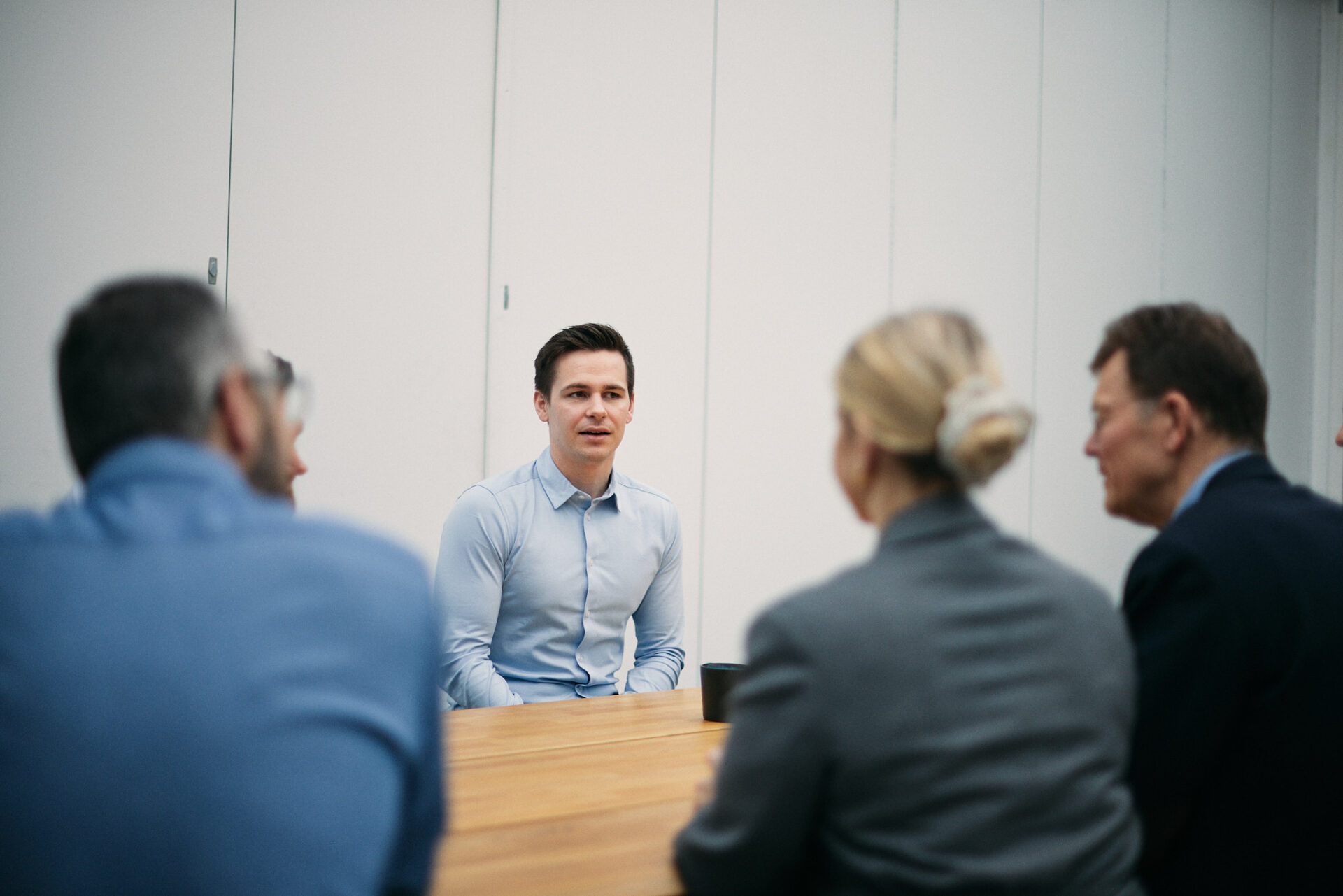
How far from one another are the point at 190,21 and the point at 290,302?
0.86 m

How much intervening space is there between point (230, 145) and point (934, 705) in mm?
2928

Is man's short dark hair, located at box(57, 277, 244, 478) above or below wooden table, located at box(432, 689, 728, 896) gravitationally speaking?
above

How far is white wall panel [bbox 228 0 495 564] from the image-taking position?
10.4 ft

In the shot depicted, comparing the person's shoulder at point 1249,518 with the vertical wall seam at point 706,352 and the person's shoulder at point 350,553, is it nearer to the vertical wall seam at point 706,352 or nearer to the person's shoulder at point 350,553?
the person's shoulder at point 350,553

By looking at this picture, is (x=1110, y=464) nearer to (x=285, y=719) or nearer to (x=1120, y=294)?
(x=285, y=719)

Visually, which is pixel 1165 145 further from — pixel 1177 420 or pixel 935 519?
pixel 935 519

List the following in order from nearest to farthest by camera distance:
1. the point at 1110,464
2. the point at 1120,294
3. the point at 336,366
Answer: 1. the point at 1110,464
2. the point at 336,366
3. the point at 1120,294

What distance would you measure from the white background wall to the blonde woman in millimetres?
1557

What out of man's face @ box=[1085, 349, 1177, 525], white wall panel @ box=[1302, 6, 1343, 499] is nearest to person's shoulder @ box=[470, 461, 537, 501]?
man's face @ box=[1085, 349, 1177, 525]

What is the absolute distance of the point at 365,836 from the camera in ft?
2.67

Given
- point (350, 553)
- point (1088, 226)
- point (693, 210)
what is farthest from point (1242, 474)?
point (1088, 226)

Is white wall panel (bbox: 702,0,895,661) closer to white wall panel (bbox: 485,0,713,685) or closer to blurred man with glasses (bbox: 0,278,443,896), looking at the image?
white wall panel (bbox: 485,0,713,685)

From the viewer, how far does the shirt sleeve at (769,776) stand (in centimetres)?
94

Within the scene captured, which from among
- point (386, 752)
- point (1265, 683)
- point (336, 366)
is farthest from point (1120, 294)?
point (386, 752)
